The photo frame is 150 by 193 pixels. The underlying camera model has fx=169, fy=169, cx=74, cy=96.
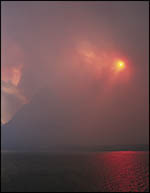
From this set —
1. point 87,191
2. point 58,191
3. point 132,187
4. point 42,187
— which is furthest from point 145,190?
point 42,187

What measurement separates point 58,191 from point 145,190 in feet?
82.6

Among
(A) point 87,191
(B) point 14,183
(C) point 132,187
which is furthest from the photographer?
(B) point 14,183

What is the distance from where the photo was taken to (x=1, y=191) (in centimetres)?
5134

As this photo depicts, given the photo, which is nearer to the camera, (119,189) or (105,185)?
(119,189)

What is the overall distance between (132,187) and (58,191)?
23.5 meters

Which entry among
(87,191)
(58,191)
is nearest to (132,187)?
(87,191)

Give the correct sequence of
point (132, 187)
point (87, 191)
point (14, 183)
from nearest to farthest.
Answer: point (87, 191), point (132, 187), point (14, 183)

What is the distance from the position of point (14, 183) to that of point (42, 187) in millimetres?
11833

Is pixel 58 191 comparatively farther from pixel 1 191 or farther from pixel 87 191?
pixel 1 191

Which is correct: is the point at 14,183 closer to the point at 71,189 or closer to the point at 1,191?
the point at 1,191

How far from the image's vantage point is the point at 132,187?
53.7 m

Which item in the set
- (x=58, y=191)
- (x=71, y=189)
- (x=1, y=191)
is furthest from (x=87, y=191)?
(x=1, y=191)

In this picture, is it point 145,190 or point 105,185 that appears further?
point 105,185

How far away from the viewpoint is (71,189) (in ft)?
164
